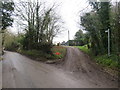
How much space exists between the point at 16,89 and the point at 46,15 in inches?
388

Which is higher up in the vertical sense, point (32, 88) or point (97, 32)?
point (97, 32)

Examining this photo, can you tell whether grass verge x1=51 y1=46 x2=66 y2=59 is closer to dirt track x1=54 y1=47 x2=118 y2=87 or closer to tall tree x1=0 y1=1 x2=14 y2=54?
dirt track x1=54 y1=47 x2=118 y2=87

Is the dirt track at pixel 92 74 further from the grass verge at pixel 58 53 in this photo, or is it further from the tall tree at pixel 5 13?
the tall tree at pixel 5 13

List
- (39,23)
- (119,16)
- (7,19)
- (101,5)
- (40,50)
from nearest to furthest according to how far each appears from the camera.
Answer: (119,16) < (101,5) < (7,19) < (40,50) < (39,23)

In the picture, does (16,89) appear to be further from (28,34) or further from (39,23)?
(28,34)

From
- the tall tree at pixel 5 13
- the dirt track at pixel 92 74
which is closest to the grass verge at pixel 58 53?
the dirt track at pixel 92 74

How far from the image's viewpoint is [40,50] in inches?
414

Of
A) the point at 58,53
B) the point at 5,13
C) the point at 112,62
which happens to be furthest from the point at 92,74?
the point at 5,13

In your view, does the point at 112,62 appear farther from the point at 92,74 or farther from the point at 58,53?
the point at 58,53

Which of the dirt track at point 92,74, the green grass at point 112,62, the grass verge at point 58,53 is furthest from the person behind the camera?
the grass verge at point 58,53

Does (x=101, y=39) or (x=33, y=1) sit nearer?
(x=101, y=39)

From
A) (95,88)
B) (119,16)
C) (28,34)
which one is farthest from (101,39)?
(28,34)

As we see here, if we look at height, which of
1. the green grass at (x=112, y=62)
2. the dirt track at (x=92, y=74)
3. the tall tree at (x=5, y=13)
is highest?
the tall tree at (x=5, y=13)

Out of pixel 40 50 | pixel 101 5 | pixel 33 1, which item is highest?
pixel 33 1
